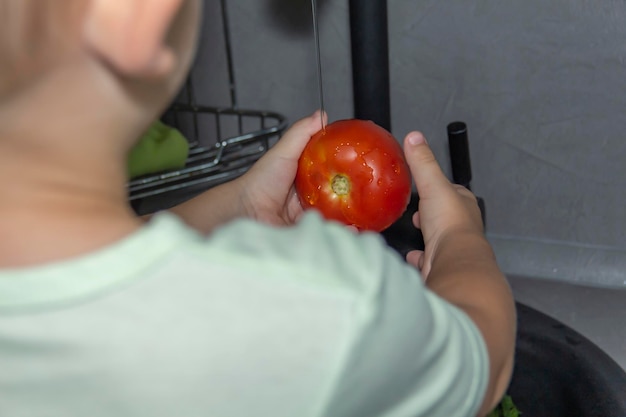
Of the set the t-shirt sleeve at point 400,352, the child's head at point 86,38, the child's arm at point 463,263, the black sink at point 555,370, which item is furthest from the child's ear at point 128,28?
the black sink at point 555,370

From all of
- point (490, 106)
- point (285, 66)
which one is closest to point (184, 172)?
point (285, 66)

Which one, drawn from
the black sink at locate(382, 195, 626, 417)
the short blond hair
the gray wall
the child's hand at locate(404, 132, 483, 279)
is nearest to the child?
the short blond hair

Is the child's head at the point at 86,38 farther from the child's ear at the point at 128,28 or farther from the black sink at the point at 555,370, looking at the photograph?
the black sink at the point at 555,370

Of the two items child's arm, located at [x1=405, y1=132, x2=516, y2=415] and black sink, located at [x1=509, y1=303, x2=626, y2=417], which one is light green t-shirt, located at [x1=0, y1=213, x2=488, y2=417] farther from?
black sink, located at [x1=509, y1=303, x2=626, y2=417]

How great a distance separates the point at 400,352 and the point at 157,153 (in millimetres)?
501

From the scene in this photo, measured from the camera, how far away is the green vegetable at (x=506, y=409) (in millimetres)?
679

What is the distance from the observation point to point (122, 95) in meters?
0.35

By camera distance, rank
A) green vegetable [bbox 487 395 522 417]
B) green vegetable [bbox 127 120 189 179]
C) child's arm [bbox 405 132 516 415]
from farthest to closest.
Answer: green vegetable [bbox 127 120 189 179], green vegetable [bbox 487 395 522 417], child's arm [bbox 405 132 516 415]

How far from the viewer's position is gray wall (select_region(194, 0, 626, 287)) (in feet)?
2.49

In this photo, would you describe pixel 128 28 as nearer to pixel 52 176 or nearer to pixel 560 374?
pixel 52 176

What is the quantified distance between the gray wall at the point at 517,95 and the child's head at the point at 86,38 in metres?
0.52

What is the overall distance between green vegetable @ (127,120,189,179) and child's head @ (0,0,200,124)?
0.47m

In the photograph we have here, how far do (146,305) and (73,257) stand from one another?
0.04 metres

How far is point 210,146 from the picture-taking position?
874 mm
